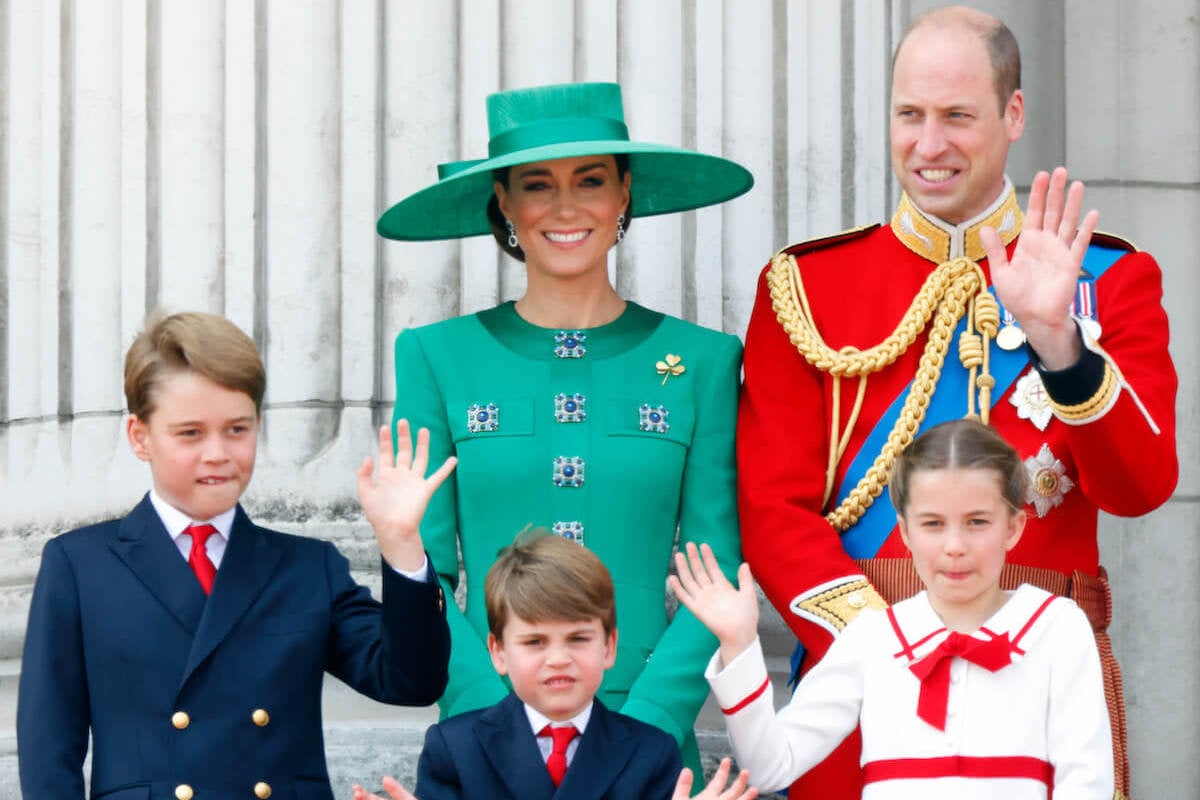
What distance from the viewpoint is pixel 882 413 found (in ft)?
13.3

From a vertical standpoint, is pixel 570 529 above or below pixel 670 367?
below

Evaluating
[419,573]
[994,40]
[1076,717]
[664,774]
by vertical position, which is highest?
[994,40]

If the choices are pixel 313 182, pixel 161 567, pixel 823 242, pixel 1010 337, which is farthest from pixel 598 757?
pixel 313 182

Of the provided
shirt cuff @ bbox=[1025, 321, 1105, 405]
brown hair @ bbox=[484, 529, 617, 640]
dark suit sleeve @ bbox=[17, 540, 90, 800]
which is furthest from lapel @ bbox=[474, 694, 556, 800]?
shirt cuff @ bbox=[1025, 321, 1105, 405]

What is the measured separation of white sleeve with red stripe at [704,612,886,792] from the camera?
356cm

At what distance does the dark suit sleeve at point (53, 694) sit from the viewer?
353 centimetres

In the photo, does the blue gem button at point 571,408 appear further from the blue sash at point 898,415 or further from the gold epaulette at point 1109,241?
the gold epaulette at point 1109,241

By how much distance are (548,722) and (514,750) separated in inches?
3.1

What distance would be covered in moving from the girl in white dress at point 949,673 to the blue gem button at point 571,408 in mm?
567

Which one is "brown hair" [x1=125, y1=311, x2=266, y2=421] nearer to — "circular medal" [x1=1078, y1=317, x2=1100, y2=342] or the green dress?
the green dress

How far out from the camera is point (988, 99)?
4.01 metres

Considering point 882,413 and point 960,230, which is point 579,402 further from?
point 960,230

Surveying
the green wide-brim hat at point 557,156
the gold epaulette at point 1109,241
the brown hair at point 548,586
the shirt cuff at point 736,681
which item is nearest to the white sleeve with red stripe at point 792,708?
the shirt cuff at point 736,681

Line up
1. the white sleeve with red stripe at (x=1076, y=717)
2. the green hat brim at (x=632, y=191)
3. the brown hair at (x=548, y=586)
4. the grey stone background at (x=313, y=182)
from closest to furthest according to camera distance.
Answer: the white sleeve with red stripe at (x=1076, y=717) < the brown hair at (x=548, y=586) < the green hat brim at (x=632, y=191) < the grey stone background at (x=313, y=182)
